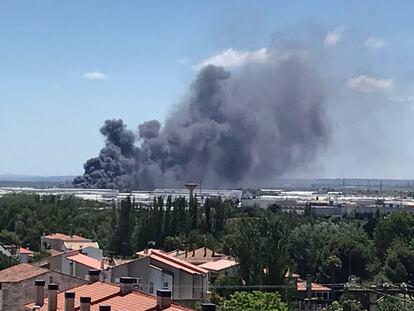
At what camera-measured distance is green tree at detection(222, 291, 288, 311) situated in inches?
977

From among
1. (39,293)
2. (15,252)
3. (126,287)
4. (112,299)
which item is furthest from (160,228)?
(112,299)

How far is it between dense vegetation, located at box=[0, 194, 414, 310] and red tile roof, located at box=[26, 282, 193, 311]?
12165mm

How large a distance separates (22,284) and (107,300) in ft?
13.9

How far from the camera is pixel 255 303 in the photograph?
2519 cm

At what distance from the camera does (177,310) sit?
18.2 m

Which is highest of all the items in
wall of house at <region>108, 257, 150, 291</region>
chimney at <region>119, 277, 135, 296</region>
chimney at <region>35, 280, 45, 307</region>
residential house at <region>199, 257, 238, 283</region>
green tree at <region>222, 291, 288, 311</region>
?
chimney at <region>119, 277, 135, 296</region>

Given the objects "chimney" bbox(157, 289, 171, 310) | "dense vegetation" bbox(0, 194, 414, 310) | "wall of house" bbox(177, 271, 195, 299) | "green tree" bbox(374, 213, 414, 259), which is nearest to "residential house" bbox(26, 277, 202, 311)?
"chimney" bbox(157, 289, 171, 310)

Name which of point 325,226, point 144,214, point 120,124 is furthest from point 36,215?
point 120,124

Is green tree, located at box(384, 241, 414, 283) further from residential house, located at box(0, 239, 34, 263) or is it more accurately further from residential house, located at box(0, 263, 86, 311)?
residential house, located at box(0, 263, 86, 311)

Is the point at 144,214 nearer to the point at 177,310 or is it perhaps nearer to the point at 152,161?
the point at 177,310

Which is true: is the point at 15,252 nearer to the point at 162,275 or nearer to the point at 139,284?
the point at 162,275

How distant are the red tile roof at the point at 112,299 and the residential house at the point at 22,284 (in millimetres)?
769

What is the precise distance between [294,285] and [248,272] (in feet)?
6.07

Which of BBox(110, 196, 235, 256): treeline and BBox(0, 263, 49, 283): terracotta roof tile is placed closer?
BBox(0, 263, 49, 283): terracotta roof tile
